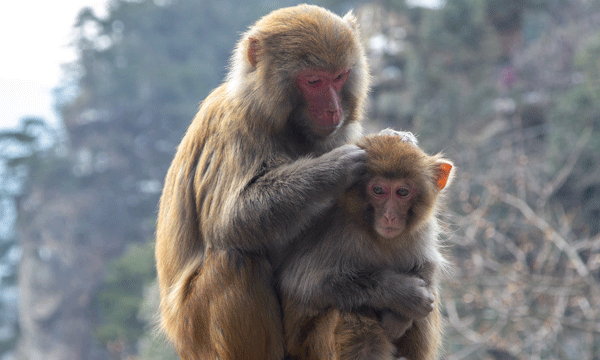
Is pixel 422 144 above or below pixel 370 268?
below

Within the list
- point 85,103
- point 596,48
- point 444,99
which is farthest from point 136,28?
point 596,48

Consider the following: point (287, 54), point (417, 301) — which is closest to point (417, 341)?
point (417, 301)

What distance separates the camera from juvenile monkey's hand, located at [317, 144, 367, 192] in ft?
7.96

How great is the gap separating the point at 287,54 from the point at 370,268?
3.64ft

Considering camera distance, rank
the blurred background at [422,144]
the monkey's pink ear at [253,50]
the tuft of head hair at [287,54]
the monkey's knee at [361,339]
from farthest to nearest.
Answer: the blurred background at [422,144] < the monkey's pink ear at [253,50] < the tuft of head hair at [287,54] < the monkey's knee at [361,339]

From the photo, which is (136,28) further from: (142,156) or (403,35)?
(403,35)

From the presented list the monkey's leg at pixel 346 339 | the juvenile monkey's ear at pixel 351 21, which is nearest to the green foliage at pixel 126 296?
the juvenile monkey's ear at pixel 351 21

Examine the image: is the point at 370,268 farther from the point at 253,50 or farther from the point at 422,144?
the point at 422,144

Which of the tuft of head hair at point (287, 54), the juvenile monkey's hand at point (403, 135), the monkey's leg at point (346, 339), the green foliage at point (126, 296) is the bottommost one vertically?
the green foliage at point (126, 296)

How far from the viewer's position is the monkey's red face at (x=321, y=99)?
2658 mm

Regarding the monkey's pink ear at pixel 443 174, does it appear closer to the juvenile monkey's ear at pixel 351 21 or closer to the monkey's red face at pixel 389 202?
the monkey's red face at pixel 389 202

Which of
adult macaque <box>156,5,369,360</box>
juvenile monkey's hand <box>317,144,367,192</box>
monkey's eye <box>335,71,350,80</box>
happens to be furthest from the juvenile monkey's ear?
juvenile monkey's hand <box>317,144,367,192</box>

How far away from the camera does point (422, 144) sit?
15.2 m

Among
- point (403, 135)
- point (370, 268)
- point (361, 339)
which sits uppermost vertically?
point (403, 135)
